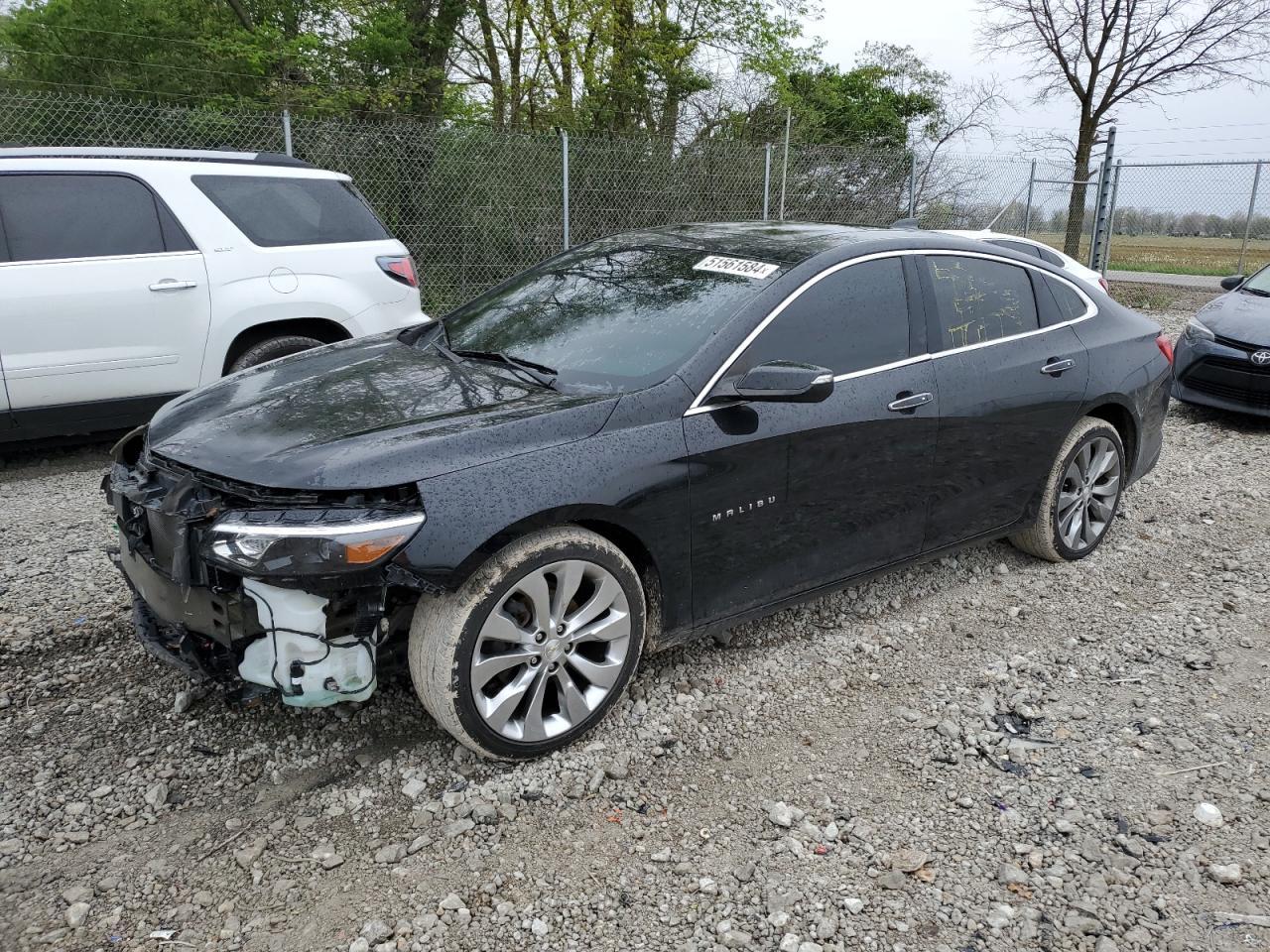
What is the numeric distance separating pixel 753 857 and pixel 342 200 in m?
5.38

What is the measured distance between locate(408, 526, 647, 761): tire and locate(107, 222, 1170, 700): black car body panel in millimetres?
90

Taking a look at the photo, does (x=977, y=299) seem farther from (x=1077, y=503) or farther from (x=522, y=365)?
(x=522, y=365)

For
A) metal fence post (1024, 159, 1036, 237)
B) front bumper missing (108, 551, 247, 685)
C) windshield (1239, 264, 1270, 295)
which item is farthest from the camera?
metal fence post (1024, 159, 1036, 237)

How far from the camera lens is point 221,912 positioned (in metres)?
2.35

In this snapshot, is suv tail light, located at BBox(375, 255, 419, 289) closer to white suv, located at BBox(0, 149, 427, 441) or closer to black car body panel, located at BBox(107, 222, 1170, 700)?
white suv, located at BBox(0, 149, 427, 441)

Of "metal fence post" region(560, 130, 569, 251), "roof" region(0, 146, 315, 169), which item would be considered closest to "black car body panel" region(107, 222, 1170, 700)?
"roof" region(0, 146, 315, 169)

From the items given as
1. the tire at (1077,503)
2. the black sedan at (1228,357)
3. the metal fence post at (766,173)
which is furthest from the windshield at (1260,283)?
the metal fence post at (766,173)

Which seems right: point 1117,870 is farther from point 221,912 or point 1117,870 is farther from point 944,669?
point 221,912

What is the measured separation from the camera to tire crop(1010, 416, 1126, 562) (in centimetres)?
438

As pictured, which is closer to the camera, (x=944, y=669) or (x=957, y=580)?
(x=944, y=669)

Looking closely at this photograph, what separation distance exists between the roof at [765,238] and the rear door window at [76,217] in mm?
3222

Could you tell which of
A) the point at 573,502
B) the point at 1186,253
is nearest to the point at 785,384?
the point at 573,502

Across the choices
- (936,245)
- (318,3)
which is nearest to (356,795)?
(936,245)

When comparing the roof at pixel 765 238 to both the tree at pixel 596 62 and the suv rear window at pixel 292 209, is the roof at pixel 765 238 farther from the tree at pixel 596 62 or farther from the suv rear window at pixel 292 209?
the tree at pixel 596 62
